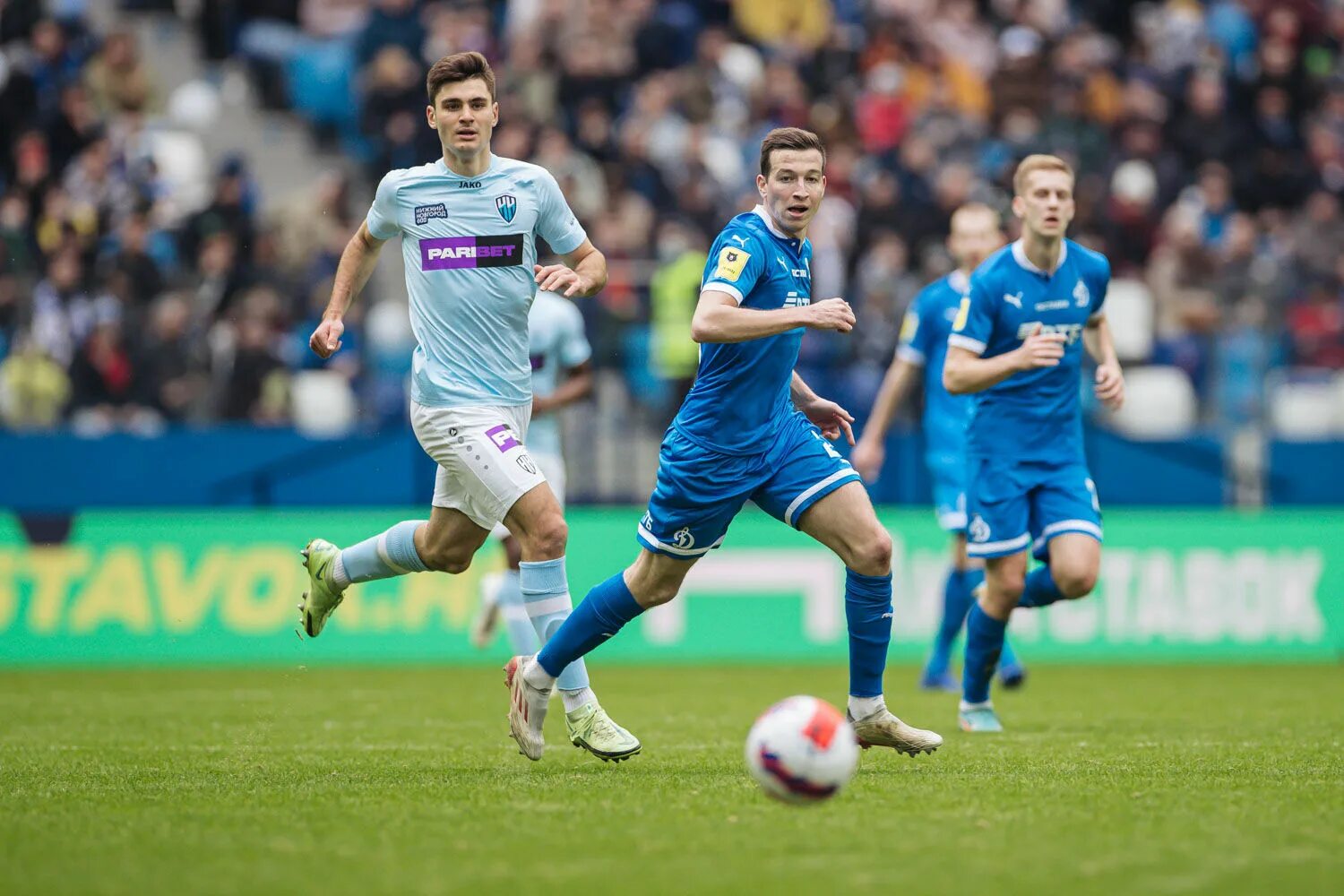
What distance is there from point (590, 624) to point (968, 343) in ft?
8.34

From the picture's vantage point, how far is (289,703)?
441 inches

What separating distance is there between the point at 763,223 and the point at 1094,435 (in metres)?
9.59

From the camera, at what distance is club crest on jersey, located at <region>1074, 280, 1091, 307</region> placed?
9.29 metres

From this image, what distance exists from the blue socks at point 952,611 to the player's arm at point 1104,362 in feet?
8.65

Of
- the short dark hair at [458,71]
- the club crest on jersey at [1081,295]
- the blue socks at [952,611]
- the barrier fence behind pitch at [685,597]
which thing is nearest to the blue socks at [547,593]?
the short dark hair at [458,71]

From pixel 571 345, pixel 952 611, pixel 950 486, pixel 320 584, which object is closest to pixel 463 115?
pixel 320 584

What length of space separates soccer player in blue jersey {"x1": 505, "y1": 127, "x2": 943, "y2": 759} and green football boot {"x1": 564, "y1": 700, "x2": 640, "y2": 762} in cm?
17

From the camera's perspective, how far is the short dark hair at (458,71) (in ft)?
26.5

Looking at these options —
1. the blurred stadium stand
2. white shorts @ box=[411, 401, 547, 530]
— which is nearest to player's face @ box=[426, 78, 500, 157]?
white shorts @ box=[411, 401, 547, 530]

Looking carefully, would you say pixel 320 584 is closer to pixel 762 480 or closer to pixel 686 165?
pixel 762 480

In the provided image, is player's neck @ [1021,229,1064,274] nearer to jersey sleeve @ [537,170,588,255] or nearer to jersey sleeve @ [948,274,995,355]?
jersey sleeve @ [948,274,995,355]

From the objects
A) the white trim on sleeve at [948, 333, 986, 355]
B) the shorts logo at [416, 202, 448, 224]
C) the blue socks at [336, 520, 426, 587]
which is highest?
the shorts logo at [416, 202, 448, 224]

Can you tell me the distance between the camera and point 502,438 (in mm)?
8078

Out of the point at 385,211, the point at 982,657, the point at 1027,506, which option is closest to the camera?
the point at 385,211
